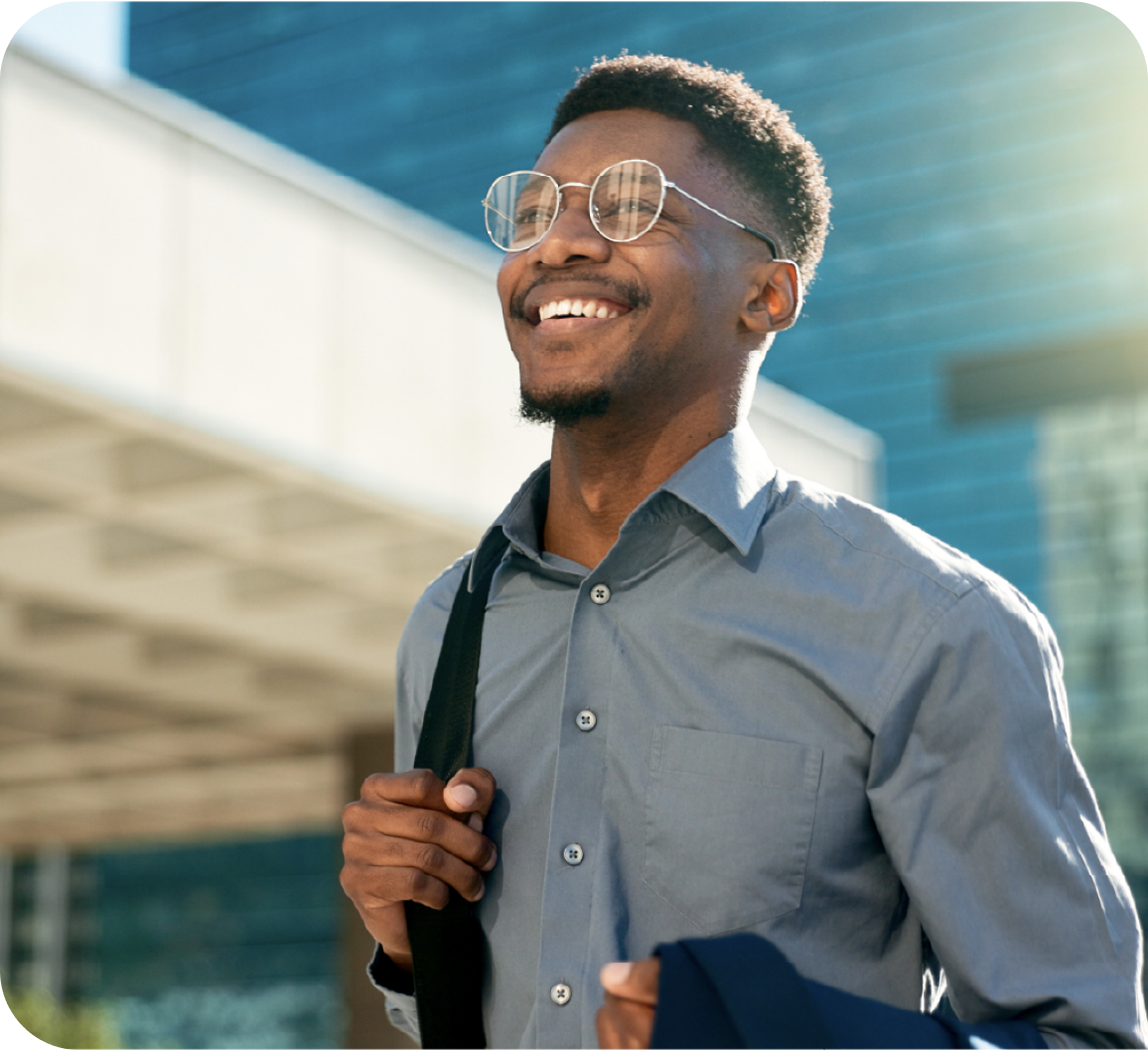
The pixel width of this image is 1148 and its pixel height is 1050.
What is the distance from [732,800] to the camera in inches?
67.7

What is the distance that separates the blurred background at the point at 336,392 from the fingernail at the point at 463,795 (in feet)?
7.64

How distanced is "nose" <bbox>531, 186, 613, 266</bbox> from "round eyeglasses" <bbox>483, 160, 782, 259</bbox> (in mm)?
12

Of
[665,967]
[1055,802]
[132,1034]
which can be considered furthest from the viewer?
[132,1034]

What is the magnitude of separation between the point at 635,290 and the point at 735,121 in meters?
0.35

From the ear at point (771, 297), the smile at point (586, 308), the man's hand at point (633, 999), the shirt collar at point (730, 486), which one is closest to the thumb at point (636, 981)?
the man's hand at point (633, 999)

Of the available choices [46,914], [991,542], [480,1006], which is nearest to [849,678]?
[480,1006]

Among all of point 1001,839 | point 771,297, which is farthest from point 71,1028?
point 1001,839

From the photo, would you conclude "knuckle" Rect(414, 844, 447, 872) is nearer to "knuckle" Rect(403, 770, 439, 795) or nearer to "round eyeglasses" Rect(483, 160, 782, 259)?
"knuckle" Rect(403, 770, 439, 795)

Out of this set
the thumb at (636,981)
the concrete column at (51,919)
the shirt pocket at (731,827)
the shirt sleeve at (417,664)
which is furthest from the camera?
the concrete column at (51,919)

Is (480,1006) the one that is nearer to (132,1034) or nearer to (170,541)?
(170,541)

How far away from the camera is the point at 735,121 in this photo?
2.08 metres

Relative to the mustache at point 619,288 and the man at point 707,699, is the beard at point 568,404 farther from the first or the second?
the mustache at point 619,288

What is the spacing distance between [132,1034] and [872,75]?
28773 millimetres

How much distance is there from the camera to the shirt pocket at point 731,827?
1693 millimetres
